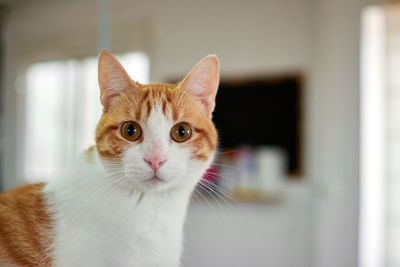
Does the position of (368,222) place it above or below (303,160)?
below

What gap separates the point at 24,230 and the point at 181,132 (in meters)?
0.23

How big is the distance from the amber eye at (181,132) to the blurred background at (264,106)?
0.39 m

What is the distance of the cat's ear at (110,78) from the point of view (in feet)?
1.16

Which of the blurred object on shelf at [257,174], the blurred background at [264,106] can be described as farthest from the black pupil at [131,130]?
the blurred object on shelf at [257,174]

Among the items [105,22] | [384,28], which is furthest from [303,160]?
[105,22]

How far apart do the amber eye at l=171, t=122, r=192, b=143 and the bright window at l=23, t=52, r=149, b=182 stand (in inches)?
4.2

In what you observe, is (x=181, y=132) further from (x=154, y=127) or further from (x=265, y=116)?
(x=265, y=116)

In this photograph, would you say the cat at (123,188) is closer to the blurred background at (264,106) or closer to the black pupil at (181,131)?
the black pupil at (181,131)

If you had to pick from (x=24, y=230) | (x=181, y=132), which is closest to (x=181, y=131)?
(x=181, y=132)

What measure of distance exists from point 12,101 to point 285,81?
1.62 meters

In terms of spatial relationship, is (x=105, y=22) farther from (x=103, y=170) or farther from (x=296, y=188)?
(x=296, y=188)

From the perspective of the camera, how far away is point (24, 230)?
36 centimetres

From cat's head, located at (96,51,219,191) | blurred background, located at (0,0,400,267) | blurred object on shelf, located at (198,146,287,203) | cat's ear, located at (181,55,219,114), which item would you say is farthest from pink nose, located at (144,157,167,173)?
blurred object on shelf, located at (198,146,287,203)

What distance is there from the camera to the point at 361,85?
115cm
